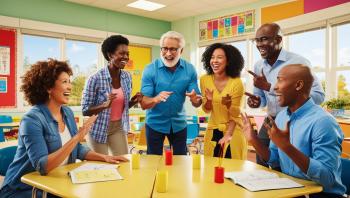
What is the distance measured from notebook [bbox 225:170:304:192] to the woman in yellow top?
0.72 meters

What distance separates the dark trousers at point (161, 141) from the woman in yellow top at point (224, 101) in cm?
27

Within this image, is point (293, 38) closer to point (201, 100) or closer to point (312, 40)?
point (312, 40)

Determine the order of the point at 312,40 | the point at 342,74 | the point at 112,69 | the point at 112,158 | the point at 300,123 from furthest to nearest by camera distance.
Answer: the point at 312,40
the point at 342,74
the point at 112,69
the point at 112,158
the point at 300,123

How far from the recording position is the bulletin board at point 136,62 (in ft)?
25.8

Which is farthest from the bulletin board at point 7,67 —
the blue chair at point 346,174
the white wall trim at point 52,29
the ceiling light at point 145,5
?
the blue chair at point 346,174

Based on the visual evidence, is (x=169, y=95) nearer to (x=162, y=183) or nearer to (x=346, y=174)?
(x=162, y=183)

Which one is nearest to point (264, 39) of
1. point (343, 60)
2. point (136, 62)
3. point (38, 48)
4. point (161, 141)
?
point (161, 141)

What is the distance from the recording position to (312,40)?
583cm

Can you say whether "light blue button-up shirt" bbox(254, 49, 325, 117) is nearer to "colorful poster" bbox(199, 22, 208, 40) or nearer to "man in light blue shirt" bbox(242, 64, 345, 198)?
"man in light blue shirt" bbox(242, 64, 345, 198)

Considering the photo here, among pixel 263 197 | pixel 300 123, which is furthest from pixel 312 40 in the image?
pixel 263 197

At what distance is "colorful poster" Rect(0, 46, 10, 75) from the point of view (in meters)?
5.89

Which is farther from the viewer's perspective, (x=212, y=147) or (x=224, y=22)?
(x=224, y=22)

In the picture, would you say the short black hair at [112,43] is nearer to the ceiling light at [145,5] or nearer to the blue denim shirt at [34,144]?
the blue denim shirt at [34,144]

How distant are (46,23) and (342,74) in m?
5.65
